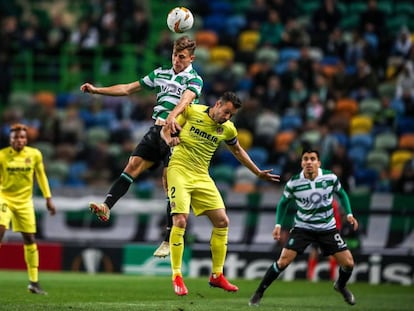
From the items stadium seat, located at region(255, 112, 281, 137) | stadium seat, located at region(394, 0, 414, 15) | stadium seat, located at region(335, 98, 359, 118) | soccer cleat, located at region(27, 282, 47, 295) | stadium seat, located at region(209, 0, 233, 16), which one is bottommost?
soccer cleat, located at region(27, 282, 47, 295)

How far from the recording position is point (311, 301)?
15828mm

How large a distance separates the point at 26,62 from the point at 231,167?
7.24 metres

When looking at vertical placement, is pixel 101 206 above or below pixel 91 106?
below

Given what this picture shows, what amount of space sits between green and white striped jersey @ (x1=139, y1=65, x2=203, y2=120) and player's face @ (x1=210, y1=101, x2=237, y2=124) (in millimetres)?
378

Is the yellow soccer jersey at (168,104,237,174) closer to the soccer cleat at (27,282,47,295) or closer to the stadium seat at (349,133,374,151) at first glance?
the soccer cleat at (27,282,47,295)

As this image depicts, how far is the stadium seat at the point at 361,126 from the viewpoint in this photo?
24.0 m

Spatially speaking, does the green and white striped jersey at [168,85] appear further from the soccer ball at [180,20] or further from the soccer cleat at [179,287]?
the soccer cleat at [179,287]

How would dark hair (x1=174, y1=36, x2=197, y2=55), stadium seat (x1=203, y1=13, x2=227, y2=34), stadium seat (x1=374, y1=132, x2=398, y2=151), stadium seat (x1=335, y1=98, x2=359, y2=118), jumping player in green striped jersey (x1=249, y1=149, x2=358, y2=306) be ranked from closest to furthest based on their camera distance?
dark hair (x1=174, y1=36, x2=197, y2=55)
jumping player in green striped jersey (x1=249, y1=149, x2=358, y2=306)
stadium seat (x1=374, y1=132, x2=398, y2=151)
stadium seat (x1=335, y1=98, x2=359, y2=118)
stadium seat (x1=203, y1=13, x2=227, y2=34)

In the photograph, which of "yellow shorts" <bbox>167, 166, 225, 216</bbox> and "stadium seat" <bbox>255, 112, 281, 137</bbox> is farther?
"stadium seat" <bbox>255, 112, 281, 137</bbox>

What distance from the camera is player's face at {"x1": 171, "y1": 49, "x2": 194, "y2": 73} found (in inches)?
540

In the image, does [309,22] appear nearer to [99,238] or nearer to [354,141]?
[354,141]

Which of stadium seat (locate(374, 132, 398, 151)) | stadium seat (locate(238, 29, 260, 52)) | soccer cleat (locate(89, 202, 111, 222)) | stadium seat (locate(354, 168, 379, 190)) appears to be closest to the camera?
soccer cleat (locate(89, 202, 111, 222))

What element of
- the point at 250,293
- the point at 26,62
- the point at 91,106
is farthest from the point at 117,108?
the point at 250,293

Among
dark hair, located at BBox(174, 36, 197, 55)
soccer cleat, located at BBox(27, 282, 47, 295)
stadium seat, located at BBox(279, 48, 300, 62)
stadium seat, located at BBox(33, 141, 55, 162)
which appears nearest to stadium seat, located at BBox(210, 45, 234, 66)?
stadium seat, located at BBox(279, 48, 300, 62)
